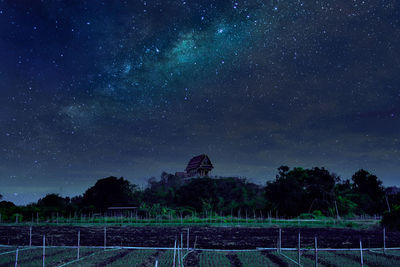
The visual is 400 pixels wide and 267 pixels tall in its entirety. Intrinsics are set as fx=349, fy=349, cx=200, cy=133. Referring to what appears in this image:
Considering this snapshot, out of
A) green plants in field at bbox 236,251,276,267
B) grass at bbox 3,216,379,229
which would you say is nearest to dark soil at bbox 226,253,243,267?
green plants in field at bbox 236,251,276,267

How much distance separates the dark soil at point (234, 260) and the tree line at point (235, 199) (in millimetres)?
31373

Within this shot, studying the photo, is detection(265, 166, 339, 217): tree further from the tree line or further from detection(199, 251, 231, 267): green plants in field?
detection(199, 251, 231, 267): green plants in field

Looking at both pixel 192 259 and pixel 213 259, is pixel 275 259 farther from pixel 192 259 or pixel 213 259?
pixel 192 259

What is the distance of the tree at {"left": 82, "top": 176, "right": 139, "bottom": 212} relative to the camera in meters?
54.0

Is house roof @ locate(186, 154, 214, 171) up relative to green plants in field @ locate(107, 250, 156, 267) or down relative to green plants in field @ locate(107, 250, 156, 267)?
up

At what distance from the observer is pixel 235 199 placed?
53.9 metres

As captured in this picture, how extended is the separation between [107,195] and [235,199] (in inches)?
784

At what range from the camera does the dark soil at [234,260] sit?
1459cm

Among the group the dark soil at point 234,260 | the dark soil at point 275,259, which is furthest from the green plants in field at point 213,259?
the dark soil at point 275,259

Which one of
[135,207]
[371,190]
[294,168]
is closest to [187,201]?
[135,207]

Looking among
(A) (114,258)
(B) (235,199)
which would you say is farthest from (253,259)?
(B) (235,199)

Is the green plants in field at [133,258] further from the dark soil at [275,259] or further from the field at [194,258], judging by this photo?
the dark soil at [275,259]

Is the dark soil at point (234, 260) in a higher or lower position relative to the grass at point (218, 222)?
higher

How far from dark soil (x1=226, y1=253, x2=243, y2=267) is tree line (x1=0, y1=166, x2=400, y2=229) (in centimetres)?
3137
